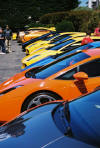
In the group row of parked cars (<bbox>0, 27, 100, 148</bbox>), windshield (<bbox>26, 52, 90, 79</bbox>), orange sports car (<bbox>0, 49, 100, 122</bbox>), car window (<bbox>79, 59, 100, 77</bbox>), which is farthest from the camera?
windshield (<bbox>26, 52, 90, 79</bbox>)

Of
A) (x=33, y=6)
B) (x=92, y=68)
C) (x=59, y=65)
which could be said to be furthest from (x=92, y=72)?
(x=33, y=6)

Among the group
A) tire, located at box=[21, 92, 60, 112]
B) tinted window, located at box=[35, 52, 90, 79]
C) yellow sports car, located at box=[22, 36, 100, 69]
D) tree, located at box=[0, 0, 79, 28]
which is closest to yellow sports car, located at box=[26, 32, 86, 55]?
yellow sports car, located at box=[22, 36, 100, 69]

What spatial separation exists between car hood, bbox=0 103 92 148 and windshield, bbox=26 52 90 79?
2.71 metres

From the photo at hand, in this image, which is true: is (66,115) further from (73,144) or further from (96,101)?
(73,144)

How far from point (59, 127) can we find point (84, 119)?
0.85 ft

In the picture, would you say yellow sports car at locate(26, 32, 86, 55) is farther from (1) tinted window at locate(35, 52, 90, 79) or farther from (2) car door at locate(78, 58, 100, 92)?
(2) car door at locate(78, 58, 100, 92)

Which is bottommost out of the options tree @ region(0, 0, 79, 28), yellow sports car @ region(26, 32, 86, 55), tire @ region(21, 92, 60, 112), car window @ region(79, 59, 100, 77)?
tree @ region(0, 0, 79, 28)

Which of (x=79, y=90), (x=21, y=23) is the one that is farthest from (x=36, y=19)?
(x=79, y=90)

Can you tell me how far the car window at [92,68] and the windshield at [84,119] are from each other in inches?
80.7

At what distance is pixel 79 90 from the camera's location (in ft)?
20.0

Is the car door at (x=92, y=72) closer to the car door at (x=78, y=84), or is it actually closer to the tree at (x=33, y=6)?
the car door at (x=78, y=84)

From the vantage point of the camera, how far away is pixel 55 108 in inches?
156

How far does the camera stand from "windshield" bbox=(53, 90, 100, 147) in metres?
2.92

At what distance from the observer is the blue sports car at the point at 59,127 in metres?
2.88
